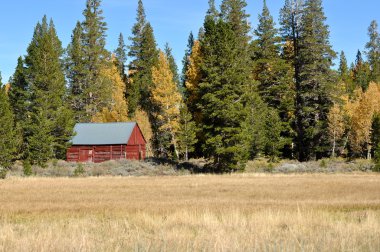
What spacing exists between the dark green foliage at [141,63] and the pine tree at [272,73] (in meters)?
17.4

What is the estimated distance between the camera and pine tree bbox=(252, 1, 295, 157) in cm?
5516

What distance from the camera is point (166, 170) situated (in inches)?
1849

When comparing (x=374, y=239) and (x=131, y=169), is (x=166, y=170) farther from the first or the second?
(x=374, y=239)

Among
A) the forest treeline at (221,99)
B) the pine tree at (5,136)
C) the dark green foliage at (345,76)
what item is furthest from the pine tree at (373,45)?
the pine tree at (5,136)

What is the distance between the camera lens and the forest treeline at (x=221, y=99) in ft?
146

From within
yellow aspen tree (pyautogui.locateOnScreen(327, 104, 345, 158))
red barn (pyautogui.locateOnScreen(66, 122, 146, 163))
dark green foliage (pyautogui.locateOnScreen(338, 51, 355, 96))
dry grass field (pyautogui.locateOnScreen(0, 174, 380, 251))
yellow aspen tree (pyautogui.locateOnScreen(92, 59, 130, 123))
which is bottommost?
dry grass field (pyautogui.locateOnScreen(0, 174, 380, 251))

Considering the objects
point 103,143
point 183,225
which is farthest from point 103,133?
point 183,225

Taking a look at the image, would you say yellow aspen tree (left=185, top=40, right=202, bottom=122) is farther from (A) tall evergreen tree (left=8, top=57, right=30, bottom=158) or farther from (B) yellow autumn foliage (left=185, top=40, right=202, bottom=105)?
(A) tall evergreen tree (left=8, top=57, right=30, bottom=158)

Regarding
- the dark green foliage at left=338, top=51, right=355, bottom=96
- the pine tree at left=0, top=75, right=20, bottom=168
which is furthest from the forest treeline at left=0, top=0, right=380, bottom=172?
the dark green foliage at left=338, top=51, right=355, bottom=96

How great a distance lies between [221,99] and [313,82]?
16.0 metres

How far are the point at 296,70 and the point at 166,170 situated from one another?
75.4 feet

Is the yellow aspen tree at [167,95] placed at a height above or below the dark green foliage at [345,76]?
below

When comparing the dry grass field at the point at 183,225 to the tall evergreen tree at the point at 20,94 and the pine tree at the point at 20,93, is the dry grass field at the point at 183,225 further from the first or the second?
the pine tree at the point at 20,93

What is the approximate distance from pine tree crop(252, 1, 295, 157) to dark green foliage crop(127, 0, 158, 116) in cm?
1742
